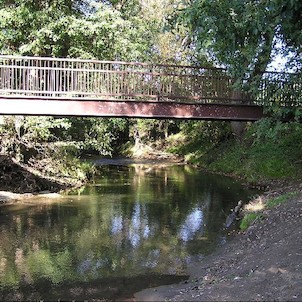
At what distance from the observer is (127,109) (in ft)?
52.9

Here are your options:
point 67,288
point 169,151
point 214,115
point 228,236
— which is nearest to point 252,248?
point 228,236

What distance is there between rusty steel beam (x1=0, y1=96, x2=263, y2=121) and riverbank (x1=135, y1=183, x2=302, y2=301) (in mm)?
5496

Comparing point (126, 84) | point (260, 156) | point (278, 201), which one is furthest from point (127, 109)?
point (260, 156)

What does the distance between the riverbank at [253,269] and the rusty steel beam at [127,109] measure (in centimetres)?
550

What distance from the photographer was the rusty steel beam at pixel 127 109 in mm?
15445

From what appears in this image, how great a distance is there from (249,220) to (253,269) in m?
5.13

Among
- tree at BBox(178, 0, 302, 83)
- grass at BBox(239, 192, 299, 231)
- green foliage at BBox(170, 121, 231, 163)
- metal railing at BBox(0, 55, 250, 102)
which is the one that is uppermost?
tree at BBox(178, 0, 302, 83)

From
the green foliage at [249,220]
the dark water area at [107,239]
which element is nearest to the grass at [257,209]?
the green foliage at [249,220]

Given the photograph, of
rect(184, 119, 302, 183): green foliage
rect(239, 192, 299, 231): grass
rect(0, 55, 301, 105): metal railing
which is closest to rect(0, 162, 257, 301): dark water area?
rect(239, 192, 299, 231): grass

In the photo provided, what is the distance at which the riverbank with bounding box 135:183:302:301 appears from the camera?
278 inches

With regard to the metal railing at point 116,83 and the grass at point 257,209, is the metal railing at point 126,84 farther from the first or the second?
the grass at point 257,209

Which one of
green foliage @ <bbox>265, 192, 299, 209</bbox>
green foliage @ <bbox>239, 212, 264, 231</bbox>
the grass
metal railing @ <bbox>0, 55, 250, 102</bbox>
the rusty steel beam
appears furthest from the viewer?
metal railing @ <bbox>0, 55, 250, 102</bbox>

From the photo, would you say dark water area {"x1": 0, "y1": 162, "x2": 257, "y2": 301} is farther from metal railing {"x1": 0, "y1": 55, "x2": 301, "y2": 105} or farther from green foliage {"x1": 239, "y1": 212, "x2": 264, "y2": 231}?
metal railing {"x1": 0, "y1": 55, "x2": 301, "y2": 105}

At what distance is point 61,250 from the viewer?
1161 centimetres
